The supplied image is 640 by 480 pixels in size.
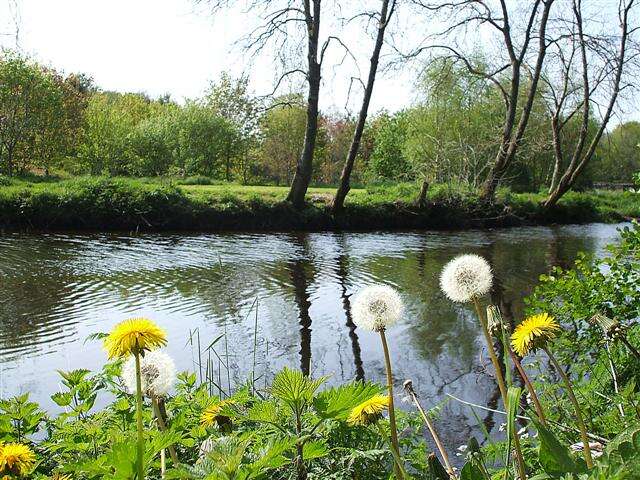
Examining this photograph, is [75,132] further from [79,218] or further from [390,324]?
[390,324]

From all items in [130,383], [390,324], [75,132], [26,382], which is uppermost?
[75,132]

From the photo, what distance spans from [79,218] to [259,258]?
24.9ft

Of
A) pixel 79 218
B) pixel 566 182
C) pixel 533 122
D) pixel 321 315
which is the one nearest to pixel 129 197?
pixel 79 218

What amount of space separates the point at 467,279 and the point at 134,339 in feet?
2.70

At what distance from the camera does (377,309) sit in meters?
1.61

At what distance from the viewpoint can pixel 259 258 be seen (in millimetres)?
13734

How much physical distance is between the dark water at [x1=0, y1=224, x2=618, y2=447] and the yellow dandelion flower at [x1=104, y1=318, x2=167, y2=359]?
1.60 meters

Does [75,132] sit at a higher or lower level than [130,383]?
higher

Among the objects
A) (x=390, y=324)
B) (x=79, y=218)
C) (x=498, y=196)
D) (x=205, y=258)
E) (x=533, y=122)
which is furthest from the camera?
(x=533, y=122)

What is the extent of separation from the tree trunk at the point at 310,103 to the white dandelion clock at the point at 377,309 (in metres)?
18.6

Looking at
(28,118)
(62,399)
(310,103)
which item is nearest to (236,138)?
(28,118)

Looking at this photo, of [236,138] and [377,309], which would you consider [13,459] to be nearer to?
[377,309]

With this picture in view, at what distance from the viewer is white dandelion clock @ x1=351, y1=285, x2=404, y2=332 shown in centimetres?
160

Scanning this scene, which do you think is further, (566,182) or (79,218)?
(566,182)
